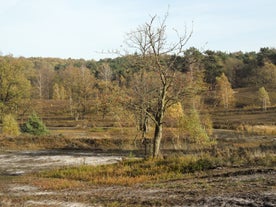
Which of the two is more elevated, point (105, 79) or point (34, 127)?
point (105, 79)

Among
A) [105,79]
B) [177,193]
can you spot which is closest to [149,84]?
[177,193]

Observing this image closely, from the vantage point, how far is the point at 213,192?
47.7 feet

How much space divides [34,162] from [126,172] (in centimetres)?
1407

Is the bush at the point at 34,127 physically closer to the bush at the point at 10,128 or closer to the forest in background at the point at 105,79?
the bush at the point at 10,128

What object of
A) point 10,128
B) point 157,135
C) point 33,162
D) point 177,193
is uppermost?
point 157,135

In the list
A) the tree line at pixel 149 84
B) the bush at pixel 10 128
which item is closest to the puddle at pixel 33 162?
the tree line at pixel 149 84

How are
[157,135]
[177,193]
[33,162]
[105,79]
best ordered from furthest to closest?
[105,79] → [33,162] → [157,135] → [177,193]

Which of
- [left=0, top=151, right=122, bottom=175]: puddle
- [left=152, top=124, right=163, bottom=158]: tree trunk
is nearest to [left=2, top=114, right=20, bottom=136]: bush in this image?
[left=0, top=151, right=122, bottom=175]: puddle

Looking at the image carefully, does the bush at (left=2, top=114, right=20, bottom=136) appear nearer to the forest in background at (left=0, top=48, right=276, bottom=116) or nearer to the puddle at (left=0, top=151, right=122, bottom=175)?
the forest in background at (left=0, top=48, right=276, bottom=116)

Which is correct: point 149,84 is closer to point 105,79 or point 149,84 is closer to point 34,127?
point 34,127

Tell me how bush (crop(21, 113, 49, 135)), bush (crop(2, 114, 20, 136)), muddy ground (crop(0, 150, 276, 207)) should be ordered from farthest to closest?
bush (crop(21, 113, 49, 135)) < bush (crop(2, 114, 20, 136)) < muddy ground (crop(0, 150, 276, 207))

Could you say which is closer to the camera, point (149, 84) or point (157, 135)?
point (157, 135)

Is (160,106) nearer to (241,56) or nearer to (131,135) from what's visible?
(131,135)

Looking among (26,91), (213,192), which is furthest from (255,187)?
(26,91)
